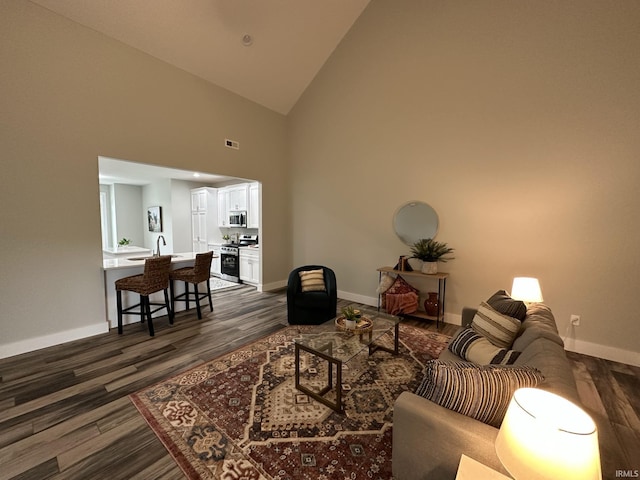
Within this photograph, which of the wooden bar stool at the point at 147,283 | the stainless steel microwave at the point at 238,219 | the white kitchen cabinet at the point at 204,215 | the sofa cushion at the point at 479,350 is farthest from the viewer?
the white kitchen cabinet at the point at 204,215

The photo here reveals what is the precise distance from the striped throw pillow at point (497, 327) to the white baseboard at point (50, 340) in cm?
438

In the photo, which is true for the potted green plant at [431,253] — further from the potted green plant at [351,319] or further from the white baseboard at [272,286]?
the white baseboard at [272,286]

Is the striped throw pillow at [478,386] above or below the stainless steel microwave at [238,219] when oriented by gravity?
below

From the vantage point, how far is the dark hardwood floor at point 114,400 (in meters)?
1.65

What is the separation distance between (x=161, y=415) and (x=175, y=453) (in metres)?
0.43

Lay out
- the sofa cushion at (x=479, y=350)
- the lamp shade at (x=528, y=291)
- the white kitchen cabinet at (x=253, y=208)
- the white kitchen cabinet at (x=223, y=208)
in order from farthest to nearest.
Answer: the white kitchen cabinet at (x=223, y=208) → the white kitchen cabinet at (x=253, y=208) → the lamp shade at (x=528, y=291) → the sofa cushion at (x=479, y=350)

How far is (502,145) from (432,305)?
236 cm

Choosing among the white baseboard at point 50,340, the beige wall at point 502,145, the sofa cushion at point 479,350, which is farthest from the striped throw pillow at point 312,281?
the white baseboard at point 50,340

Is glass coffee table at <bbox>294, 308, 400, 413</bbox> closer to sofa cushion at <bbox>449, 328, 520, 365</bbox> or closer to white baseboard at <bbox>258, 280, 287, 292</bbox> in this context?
sofa cushion at <bbox>449, 328, 520, 365</bbox>

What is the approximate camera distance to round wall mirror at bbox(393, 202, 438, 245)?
401cm

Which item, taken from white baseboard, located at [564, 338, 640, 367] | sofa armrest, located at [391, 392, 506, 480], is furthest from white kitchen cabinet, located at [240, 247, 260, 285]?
white baseboard, located at [564, 338, 640, 367]

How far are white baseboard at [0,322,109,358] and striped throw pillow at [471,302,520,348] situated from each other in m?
4.38

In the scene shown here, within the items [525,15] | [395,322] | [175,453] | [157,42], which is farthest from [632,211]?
[157,42]

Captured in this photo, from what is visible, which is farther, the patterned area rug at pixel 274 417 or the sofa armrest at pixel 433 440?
the patterned area rug at pixel 274 417
